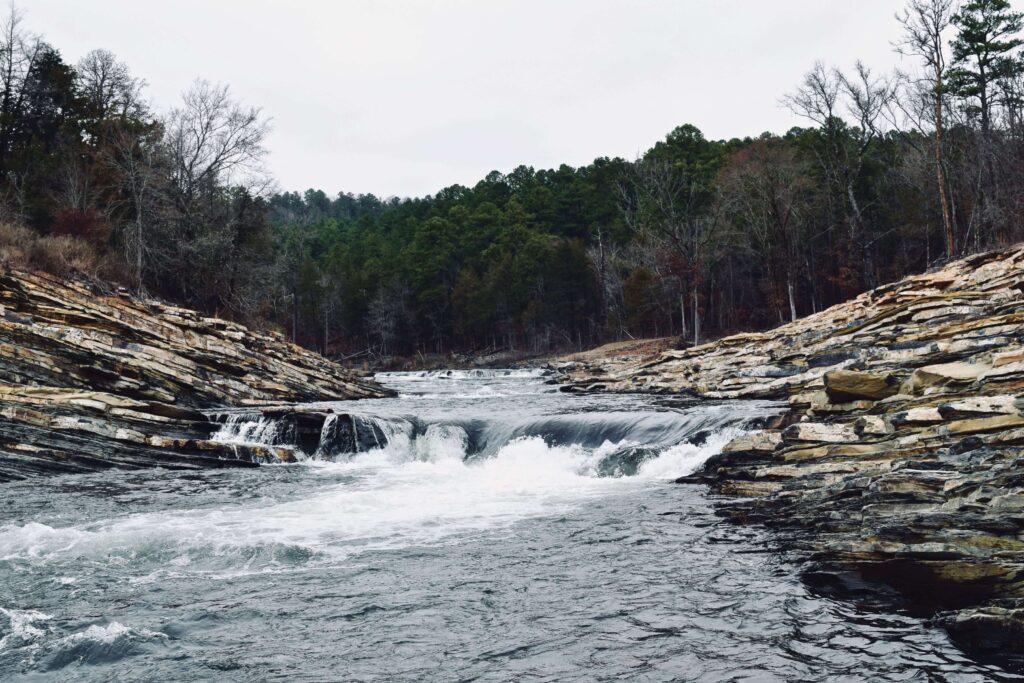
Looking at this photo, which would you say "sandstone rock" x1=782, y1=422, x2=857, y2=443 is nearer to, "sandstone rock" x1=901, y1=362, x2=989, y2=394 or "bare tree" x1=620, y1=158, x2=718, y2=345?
"sandstone rock" x1=901, y1=362, x2=989, y2=394

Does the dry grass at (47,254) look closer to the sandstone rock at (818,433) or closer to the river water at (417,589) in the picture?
the river water at (417,589)

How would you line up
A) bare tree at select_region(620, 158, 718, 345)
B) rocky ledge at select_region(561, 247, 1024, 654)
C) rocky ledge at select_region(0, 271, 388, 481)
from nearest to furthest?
rocky ledge at select_region(561, 247, 1024, 654), rocky ledge at select_region(0, 271, 388, 481), bare tree at select_region(620, 158, 718, 345)

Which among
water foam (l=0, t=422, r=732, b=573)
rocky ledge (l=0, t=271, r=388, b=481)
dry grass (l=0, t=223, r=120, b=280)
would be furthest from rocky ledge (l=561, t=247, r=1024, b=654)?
dry grass (l=0, t=223, r=120, b=280)

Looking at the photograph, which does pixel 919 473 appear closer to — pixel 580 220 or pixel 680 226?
pixel 680 226

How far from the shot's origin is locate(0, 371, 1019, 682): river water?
241 inches

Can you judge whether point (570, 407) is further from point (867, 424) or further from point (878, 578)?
point (878, 578)

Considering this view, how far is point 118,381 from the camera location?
68.5ft

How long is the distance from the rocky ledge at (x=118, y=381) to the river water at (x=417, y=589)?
1.63m

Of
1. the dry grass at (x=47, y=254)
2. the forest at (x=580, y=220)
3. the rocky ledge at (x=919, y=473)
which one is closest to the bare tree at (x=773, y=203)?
the forest at (x=580, y=220)

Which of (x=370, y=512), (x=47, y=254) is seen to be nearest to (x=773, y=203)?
(x=47, y=254)

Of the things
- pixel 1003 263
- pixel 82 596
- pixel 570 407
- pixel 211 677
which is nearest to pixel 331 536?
pixel 82 596

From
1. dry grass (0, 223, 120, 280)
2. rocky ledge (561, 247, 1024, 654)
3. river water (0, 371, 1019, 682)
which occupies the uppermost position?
dry grass (0, 223, 120, 280)

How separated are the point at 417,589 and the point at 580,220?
8446 cm

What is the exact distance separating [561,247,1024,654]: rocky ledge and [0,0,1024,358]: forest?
18820 mm
